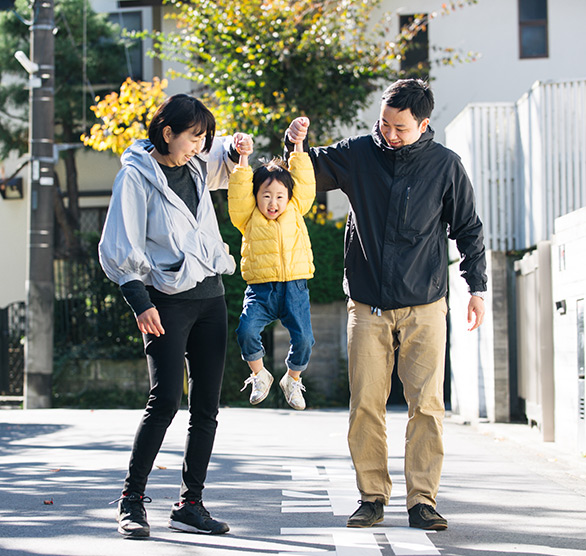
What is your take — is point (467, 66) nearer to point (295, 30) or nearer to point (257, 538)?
point (295, 30)

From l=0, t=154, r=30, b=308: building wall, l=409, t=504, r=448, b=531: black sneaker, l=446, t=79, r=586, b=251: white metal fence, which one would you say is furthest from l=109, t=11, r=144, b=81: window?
l=409, t=504, r=448, b=531: black sneaker

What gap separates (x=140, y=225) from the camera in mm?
4973

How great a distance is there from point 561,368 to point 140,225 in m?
6.06

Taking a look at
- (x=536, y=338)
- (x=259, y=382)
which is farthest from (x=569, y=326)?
(x=259, y=382)

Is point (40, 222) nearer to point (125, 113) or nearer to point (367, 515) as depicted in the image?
point (125, 113)

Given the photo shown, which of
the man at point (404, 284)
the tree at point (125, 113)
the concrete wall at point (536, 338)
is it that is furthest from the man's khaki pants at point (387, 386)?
the tree at point (125, 113)

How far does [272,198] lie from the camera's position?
213 inches

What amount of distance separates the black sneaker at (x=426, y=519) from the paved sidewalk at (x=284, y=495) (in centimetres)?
5

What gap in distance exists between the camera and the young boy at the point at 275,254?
5410 millimetres

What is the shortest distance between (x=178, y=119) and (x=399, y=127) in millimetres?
1154

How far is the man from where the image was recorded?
5.24 metres

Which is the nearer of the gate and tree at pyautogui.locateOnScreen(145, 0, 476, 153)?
tree at pyautogui.locateOnScreen(145, 0, 476, 153)

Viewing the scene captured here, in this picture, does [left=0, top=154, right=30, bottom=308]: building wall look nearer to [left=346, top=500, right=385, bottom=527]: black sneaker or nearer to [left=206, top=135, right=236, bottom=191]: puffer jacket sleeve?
[left=206, top=135, right=236, bottom=191]: puffer jacket sleeve

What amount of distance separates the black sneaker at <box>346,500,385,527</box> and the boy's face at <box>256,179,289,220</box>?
5.35 ft
